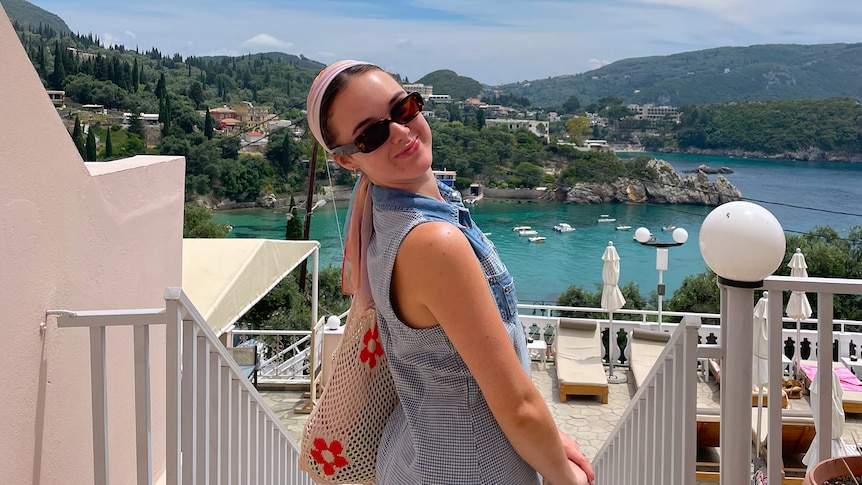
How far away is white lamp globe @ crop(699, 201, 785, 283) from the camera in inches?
42.6

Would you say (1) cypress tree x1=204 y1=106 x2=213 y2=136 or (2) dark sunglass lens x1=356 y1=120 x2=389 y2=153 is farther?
(1) cypress tree x1=204 y1=106 x2=213 y2=136

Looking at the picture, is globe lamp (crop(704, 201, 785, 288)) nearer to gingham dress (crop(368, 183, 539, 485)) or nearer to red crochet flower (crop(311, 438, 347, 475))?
gingham dress (crop(368, 183, 539, 485))

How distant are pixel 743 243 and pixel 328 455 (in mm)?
738

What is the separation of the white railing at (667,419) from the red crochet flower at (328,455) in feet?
1.95

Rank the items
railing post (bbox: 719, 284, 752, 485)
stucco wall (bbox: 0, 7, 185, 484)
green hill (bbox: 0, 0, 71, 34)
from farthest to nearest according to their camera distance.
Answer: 1. green hill (bbox: 0, 0, 71, 34)
2. stucco wall (bbox: 0, 7, 185, 484)
3. railing post (bbox: 719, 284, 752, 485)

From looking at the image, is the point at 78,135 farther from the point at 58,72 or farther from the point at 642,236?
the point at 642,236

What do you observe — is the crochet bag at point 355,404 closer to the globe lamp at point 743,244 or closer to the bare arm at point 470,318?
the bare arm at point 470,318

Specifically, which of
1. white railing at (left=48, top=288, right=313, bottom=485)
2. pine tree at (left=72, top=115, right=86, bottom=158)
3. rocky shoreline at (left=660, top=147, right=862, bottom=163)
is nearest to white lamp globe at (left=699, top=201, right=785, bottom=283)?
white railing at (left=48, top=288, right=313, bottom=485)

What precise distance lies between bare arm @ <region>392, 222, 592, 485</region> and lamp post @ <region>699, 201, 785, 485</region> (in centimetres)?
48

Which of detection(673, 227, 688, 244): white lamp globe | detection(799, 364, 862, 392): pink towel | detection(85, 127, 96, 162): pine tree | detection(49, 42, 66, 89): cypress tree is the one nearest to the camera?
detection(799, 364, 862, 392): pink towel

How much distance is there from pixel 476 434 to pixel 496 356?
15cm

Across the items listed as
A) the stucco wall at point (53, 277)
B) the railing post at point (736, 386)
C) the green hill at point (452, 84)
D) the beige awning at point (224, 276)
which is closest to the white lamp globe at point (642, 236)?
the beige awning at point (224, 276)

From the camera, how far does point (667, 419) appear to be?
48.6 inches

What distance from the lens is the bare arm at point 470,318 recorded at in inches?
30.4
